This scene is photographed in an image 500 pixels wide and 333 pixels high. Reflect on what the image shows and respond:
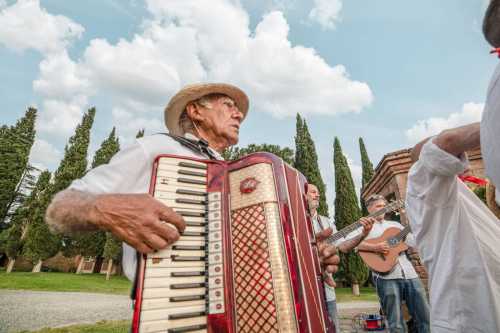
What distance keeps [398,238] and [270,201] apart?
387 centimetres

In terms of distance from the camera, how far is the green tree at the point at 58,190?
19250 millimetres

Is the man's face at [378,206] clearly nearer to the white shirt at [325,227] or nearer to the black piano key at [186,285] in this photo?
the white shirt at [325,227]

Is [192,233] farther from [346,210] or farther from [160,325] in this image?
[346,210]

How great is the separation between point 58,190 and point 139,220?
24966 millimetres

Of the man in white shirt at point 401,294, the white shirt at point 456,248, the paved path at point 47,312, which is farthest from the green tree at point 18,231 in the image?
the white shirt at point 456,248

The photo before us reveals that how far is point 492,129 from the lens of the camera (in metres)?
0.93

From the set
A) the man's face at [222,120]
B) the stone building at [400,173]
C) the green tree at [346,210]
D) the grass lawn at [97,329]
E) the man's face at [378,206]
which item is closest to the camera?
the man's face at [222,120]

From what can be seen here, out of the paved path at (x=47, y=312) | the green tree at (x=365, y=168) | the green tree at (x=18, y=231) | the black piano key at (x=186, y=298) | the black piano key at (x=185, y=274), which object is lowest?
the paved path at (x=47, y=312)

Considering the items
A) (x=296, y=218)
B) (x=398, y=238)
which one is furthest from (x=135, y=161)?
(x=398, y=238)

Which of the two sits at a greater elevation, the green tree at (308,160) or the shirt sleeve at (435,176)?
the green tree at (308,160)

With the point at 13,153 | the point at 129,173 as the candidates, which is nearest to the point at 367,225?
the point at 129,173

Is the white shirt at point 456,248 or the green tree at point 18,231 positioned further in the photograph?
the green tree at point 18,231

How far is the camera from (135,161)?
1533 mm

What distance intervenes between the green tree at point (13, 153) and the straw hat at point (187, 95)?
25851 millimetres
